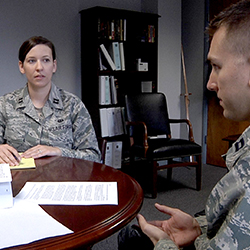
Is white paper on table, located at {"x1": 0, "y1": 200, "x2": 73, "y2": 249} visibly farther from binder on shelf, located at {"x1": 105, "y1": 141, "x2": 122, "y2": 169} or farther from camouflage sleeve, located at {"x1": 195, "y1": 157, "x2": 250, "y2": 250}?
binder on shelf, located at {"x1": 105, "y1": 141, "x2": 122, "y2": 169}

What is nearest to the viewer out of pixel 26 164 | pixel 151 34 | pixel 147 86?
pixel 26 164

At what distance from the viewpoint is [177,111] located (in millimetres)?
4652

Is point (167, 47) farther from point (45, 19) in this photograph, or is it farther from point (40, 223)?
point (40, 223)

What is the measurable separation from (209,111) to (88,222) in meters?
3.83

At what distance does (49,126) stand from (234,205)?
1344 millimetres

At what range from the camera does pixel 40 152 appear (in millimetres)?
1675

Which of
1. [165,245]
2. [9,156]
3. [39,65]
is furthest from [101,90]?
[165,245]

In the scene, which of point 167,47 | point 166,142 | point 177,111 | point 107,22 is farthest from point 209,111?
point 107,22

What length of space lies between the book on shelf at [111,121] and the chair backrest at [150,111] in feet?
1.18

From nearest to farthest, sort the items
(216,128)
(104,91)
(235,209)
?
1. (235,209)
2. (104,91)
3. (216,128)

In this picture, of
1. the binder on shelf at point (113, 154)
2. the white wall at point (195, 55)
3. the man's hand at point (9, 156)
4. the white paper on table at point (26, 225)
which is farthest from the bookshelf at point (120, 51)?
the white paper on table at point (26, 225)

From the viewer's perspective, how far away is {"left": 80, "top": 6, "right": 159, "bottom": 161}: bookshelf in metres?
3.79

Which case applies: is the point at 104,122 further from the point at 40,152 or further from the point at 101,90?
the point at 40,152

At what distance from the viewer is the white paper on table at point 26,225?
784mm
